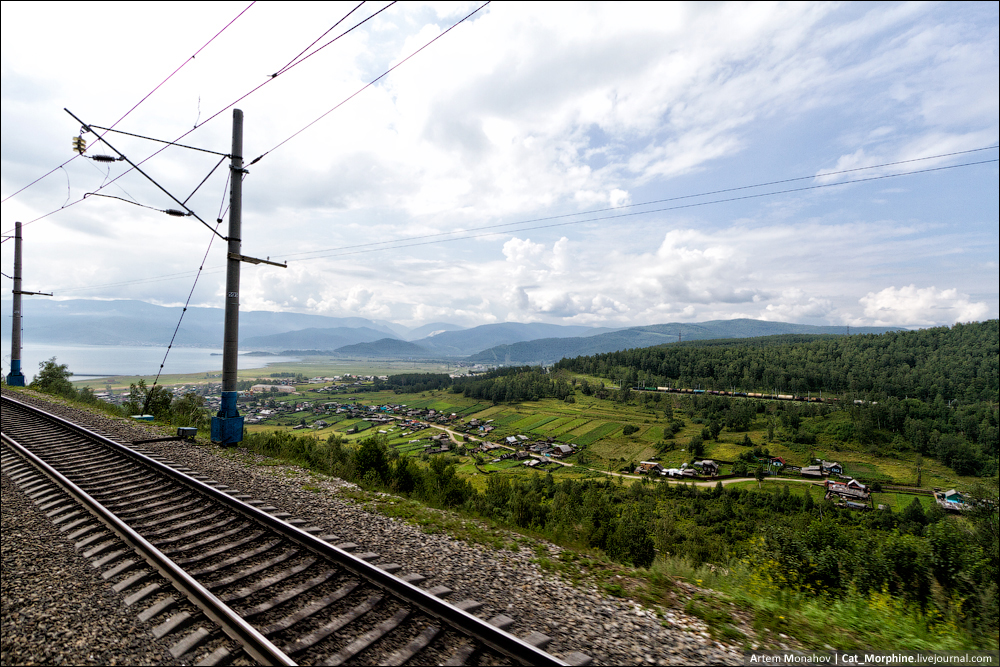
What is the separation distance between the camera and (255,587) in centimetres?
445

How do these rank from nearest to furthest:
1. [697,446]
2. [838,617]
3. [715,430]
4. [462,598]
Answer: [462,598] < [838,617] < [697,446] < [715,430]

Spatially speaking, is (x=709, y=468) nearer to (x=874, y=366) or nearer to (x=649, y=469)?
(x=649, y=469)

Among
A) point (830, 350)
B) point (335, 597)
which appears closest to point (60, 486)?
point (335, 597)

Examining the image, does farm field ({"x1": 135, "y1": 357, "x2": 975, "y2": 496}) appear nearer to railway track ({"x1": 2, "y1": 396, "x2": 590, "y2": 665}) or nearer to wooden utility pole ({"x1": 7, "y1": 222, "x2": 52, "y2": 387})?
wooden utility pole ({"x1": 7, "y1": 222, "x2": 52, "y2": 387})

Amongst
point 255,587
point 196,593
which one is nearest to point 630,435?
point 255,587

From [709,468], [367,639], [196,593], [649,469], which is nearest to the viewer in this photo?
[367,639]

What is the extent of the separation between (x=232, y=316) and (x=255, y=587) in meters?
10.2

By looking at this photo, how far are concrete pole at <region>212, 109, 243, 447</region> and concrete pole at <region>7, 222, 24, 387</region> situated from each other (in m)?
23.8

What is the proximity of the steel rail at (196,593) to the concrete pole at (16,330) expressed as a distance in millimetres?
28046

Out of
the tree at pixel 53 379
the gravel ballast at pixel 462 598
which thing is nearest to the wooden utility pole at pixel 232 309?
the gravel ballast at pixel 462 598

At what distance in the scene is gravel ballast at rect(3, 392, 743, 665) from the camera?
3.65m

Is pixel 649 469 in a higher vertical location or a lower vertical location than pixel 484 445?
lower

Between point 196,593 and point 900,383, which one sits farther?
point 900,383

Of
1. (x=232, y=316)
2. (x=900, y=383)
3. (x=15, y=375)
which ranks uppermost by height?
(x=232, y=316)
